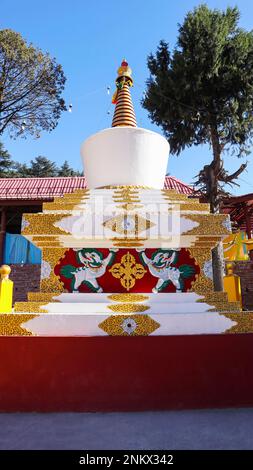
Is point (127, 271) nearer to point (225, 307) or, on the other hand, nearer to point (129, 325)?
point (129, 325)

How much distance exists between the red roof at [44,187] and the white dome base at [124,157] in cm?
968

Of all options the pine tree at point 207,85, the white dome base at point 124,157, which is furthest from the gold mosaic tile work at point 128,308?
the pine tree at point 207,85

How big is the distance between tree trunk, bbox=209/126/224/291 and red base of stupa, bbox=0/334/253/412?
4.78 meters

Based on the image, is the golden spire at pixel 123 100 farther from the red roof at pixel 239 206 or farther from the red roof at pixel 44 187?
the red roof at pixel 44 187

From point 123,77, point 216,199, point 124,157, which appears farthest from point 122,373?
point 216,199

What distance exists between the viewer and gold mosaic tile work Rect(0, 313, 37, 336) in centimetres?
331

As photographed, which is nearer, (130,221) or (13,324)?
(13,324)

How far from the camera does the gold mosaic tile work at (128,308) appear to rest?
3566 mm

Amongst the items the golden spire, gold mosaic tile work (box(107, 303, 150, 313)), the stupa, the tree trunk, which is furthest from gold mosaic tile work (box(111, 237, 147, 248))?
the tree trunk

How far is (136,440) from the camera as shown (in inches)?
99.9

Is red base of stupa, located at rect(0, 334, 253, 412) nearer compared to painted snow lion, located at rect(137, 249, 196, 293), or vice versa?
red base of stupa, located at rect(0, 334, 253, 412)

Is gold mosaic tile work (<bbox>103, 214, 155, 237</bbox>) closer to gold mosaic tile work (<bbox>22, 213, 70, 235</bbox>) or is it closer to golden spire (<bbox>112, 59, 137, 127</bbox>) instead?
gold mosaic tile work (<bbox>22, 213, 70, 235</bbox>)

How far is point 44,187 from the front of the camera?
55.1ft

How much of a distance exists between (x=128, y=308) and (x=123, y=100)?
422cm
